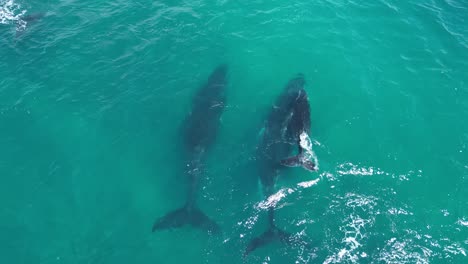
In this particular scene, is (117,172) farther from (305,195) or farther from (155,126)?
(305,195)

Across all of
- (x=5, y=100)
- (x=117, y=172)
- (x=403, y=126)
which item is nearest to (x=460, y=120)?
(x=403, y=126)

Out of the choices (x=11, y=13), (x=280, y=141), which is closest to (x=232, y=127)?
(x=280, y=141)

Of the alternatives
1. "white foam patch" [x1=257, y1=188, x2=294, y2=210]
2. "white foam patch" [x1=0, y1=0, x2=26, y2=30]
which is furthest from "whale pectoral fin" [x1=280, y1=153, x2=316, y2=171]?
"white foam patch" [x1=0, y1=0, x2=26, y2=30]

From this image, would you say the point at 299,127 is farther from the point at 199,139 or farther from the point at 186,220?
the point at 186,220

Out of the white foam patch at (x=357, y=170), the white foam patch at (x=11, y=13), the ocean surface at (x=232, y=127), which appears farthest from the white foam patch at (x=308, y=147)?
the white foam patch at (x=11, y=13)

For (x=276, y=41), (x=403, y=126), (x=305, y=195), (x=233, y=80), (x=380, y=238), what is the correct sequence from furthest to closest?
(x=276, y=41) → (x=233, y=80) → (x=403, y=126) → (x=305, y=195) → (x=380, y=238)
